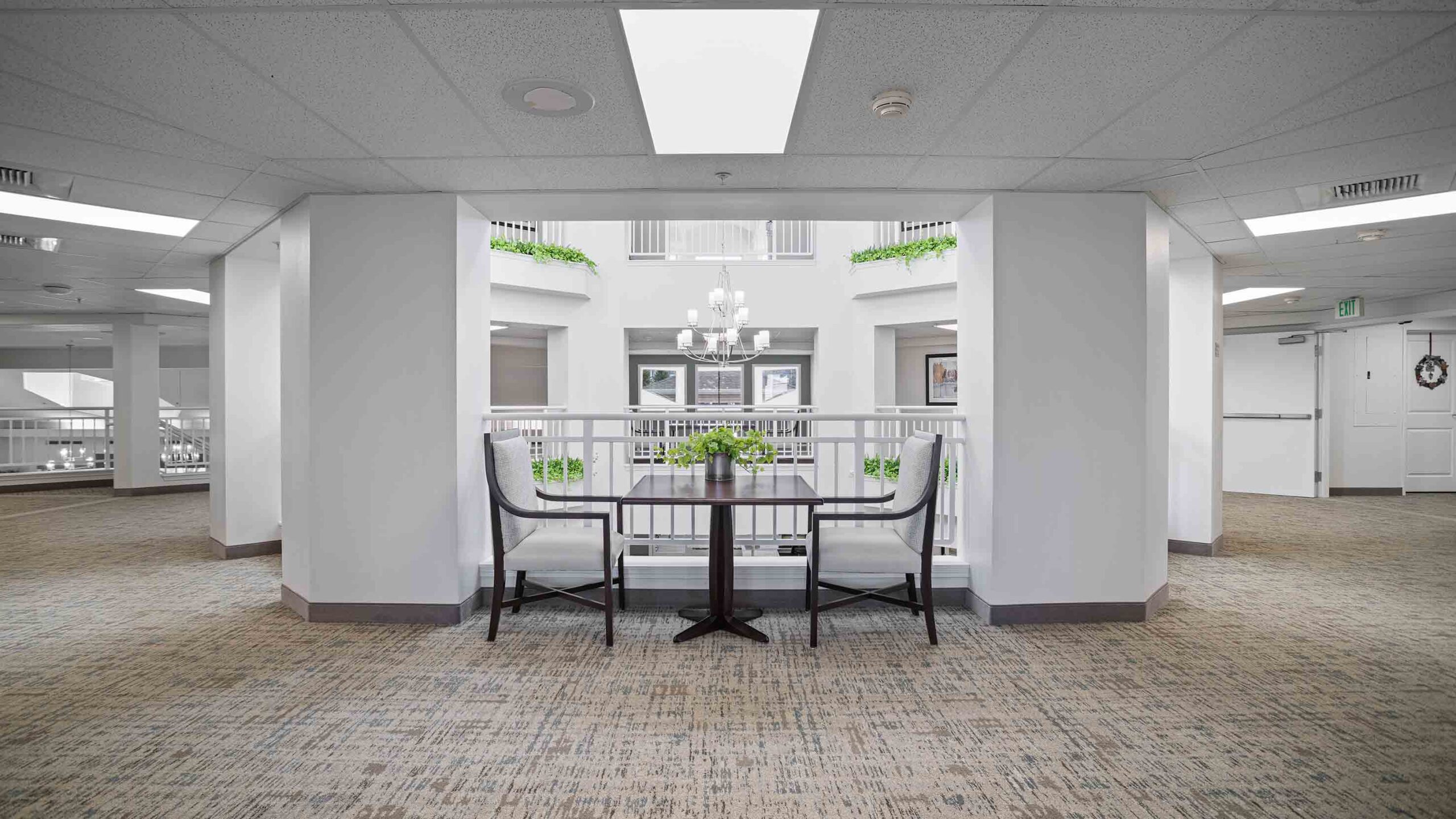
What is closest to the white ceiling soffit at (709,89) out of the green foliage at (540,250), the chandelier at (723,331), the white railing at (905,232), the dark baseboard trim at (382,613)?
the dark baseboard trim at (382,613)

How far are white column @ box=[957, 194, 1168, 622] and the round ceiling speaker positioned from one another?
7.89 feet

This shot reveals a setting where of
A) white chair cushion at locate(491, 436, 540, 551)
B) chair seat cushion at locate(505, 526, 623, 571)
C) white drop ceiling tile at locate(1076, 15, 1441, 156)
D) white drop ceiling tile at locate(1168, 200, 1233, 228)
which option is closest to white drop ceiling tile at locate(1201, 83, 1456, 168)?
white drop ceiling tile at locate(1076, 15, 1441, 156)

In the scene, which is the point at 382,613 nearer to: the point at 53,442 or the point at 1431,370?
the point at 53,442

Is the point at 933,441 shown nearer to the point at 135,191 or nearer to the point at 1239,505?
the point at 135,191

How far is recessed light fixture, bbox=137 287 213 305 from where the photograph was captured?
6.76 meters

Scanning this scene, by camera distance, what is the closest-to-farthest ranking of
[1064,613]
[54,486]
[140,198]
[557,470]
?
[140,198]
[1064,613]
[557,470]
[54,486]

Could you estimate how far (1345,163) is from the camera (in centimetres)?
320

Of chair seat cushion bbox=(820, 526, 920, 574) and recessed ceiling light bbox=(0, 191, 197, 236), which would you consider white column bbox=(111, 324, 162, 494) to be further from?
chair seat cushion bbox=(820, 526, 920, 574)

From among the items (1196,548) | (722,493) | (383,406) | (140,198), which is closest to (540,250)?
(140,198)

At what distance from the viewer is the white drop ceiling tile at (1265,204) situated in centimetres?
371

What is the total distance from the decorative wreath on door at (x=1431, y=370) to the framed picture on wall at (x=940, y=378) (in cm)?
605

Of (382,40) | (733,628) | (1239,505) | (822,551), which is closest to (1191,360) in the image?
(1239,505)

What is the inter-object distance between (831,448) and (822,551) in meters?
6.24

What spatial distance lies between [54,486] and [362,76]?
35.7ft
